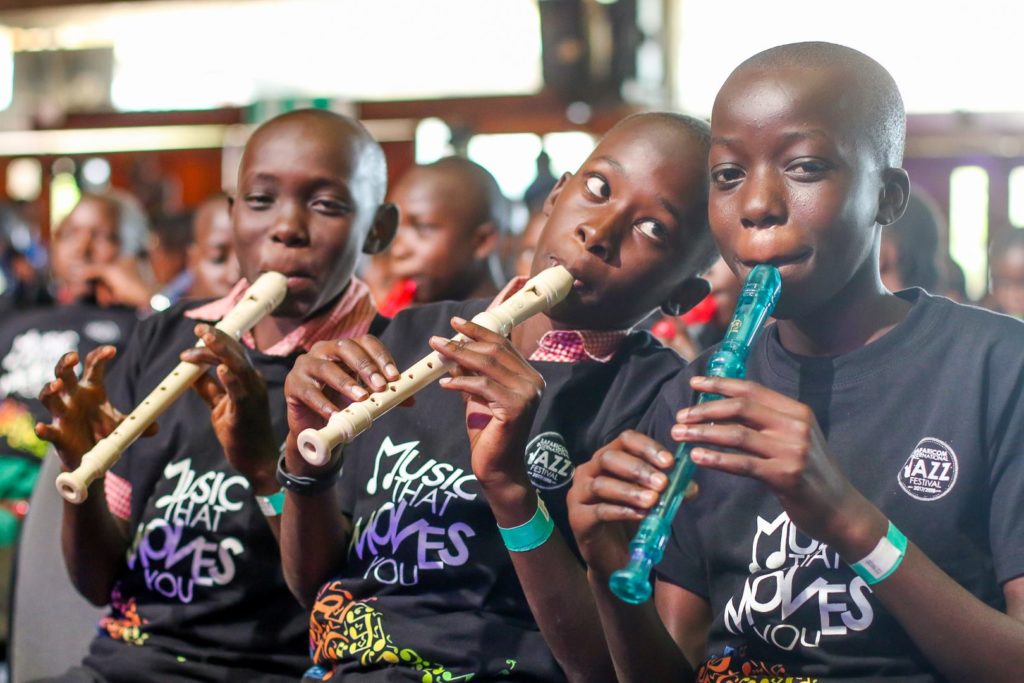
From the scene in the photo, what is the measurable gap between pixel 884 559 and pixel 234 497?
3.42 feet

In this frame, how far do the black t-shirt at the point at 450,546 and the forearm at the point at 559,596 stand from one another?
0.15m

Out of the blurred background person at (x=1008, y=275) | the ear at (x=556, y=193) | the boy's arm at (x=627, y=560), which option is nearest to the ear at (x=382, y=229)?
the ear at (x=556, y=193)

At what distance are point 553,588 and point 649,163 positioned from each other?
22.5 inches

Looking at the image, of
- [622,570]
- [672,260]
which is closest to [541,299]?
[672,260]

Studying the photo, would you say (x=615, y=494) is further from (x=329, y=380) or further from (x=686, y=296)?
(x=686, y=296)

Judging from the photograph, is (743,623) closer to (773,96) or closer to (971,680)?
(971,680)

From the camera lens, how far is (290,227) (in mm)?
1839

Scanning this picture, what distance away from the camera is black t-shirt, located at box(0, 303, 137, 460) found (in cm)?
361

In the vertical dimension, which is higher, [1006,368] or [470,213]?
[470,213]

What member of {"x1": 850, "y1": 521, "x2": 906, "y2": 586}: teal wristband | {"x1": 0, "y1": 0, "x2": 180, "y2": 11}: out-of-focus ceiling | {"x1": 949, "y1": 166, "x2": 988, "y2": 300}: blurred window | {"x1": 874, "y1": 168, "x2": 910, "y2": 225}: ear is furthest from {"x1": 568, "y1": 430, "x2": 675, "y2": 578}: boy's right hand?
{"x1": 0, "y1": 0, "x2": 180, "y2": 11}: out-of-focus ceiling

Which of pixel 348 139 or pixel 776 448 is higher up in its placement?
pixel 348 139

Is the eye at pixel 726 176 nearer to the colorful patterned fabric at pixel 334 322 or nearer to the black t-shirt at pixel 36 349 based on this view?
the colorful patterned fabric at pixel 334 322

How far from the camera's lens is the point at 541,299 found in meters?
1.53

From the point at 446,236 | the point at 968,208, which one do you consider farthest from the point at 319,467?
the point at 968,208
